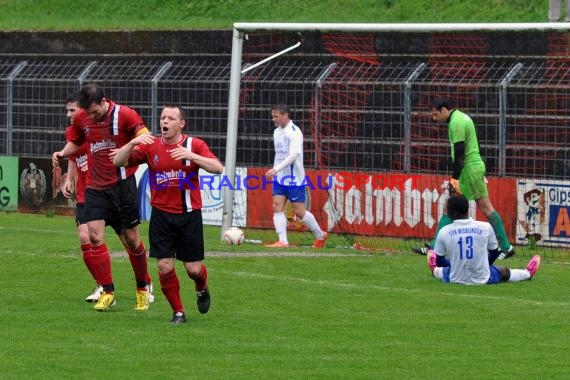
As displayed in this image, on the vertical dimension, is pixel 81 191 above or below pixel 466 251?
above

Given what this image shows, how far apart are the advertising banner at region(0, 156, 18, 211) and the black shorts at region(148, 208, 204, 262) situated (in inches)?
596

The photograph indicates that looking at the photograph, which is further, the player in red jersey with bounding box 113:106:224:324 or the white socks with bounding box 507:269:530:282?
the white socks with bounding box 507:269:530:282

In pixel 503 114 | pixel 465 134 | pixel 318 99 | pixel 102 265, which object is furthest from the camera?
pixel 318 99

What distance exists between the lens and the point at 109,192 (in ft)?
43.0

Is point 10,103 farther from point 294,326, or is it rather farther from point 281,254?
point 294,326

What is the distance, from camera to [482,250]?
14.4m

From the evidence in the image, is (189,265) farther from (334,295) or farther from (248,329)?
(334,295)

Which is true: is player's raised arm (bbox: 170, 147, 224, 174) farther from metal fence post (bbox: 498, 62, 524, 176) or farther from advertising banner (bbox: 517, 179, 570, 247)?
metal fence post (bbox: 498, 62, 524, 176)

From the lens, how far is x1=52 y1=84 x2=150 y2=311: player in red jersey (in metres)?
12.9

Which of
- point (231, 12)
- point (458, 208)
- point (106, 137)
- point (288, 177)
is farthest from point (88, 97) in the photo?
point (231, 12)

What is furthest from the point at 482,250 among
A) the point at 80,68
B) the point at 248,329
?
the point at 80,68

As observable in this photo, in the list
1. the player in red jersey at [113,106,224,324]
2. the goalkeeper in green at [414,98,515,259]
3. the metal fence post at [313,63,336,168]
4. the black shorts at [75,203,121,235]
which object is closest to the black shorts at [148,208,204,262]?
the player in red jersey at [113,106,224,324]

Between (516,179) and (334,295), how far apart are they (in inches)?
279

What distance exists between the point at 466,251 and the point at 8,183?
46.4 feet
